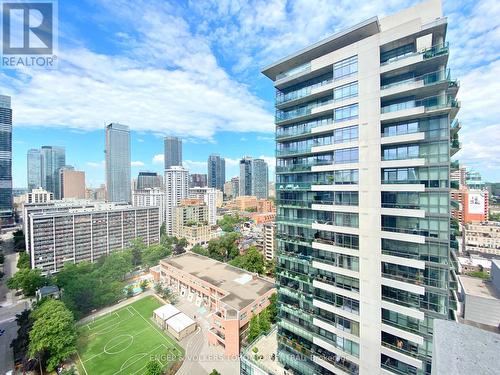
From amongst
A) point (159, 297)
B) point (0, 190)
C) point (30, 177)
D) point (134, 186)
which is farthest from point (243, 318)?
point (30, 177)

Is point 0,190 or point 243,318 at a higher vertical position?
point 0,190

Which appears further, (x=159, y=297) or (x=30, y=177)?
(x=30, y=177)

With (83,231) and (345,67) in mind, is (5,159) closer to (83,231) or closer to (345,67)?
(83,231)

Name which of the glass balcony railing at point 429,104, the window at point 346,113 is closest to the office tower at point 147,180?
the window at point 346,113

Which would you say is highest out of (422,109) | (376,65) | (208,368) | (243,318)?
(376,65)

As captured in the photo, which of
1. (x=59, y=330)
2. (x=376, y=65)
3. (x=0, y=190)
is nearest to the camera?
(x=376, y=65)

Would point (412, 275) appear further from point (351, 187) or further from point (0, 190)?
point (0, 190)

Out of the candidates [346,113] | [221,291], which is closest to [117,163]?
[221,291]

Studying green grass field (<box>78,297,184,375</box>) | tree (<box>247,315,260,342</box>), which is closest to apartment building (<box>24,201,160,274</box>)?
green grass field (<box>78,297,184,375</box>)
